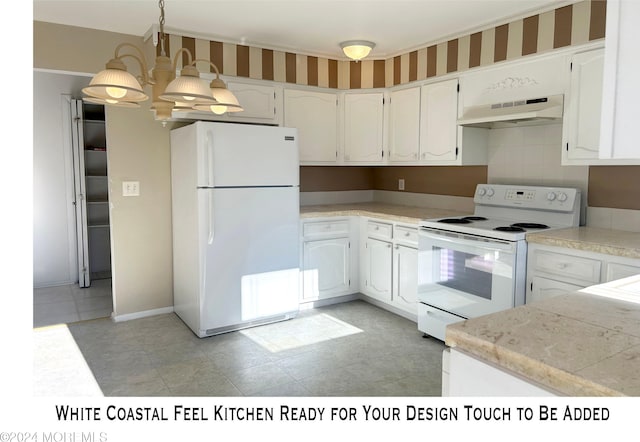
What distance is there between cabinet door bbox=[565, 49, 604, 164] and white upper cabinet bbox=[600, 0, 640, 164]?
218 centimetres

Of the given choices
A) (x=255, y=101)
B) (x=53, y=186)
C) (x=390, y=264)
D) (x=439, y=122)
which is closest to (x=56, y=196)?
(x=53, y=186)

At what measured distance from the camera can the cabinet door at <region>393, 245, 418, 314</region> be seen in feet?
12.2

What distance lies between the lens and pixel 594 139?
9.38 feet

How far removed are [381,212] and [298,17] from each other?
1721 mm

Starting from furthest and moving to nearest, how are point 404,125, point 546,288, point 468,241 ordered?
point 404,125, point 468,241, point 546,288

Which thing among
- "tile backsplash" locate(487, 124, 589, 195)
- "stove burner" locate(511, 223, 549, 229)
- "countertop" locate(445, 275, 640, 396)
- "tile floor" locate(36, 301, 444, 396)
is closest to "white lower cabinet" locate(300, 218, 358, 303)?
"tile floor" locate(36, 301, 444, 396)

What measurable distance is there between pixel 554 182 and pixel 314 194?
2276 millimetres

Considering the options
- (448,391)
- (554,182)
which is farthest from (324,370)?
(554,182)

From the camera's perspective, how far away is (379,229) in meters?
4.06

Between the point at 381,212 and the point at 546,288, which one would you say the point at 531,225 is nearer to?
the point at 546,288

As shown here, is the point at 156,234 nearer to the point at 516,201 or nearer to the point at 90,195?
the point at 90,195

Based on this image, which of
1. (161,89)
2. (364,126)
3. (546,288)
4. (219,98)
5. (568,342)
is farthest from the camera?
(364,126)

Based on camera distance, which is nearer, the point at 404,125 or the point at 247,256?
the point at 247,256

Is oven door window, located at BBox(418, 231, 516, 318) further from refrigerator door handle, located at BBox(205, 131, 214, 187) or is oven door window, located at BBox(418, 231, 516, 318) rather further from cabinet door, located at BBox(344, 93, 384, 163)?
refrigerator door handle, located at BBox(205, 131, 214, 187)
